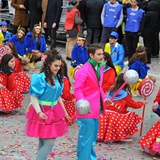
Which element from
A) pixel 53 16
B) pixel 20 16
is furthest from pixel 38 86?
pixel 20 16

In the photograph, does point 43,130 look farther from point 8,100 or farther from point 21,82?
point 21,82

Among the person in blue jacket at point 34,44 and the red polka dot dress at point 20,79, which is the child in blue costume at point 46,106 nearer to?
the red polka dot dress at point 20,79

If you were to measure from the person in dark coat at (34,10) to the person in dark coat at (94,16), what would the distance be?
1.71m

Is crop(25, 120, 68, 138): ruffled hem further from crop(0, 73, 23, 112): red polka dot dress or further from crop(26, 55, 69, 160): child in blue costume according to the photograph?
crop(0, 73, 23, 112): red polka dot dress

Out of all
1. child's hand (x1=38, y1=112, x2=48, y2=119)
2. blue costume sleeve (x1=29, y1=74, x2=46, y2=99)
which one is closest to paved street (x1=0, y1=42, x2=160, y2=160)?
child's hand (x1=38, y1=112, x2=48, y2=119)

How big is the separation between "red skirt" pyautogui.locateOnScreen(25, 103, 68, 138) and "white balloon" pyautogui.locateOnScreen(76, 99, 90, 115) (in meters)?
0.37

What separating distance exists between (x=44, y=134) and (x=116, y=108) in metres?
1.75

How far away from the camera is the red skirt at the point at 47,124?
529 centimetres

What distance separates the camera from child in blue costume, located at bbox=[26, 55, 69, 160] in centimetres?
524

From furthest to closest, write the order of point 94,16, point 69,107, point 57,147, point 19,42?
point 94,16, point 19,42, point 69,107, point 57,147

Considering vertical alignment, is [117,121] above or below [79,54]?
below

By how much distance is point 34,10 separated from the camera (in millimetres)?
13578

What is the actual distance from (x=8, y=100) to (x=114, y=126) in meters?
2.10

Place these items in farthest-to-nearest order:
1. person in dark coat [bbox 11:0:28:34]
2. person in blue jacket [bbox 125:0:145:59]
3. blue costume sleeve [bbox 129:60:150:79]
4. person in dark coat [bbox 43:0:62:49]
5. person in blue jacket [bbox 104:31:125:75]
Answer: person in dark coat [bbox 11:0:28:34] < person in dark coat [bbox 43:0:62:49] < person in blue jacket [bbox 125:0:145:59] < person in blue jacket [bbox 104:31:125:75] < blue costume sleeve [bbox 129:60:150:79]
